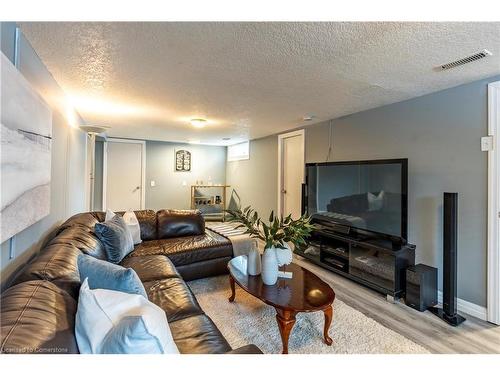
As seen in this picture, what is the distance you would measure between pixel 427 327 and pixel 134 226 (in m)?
3.10

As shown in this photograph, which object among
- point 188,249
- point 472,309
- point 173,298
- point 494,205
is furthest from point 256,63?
point 472,309

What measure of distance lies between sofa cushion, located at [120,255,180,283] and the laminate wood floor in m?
1.72

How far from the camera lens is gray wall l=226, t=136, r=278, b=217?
16.6 feet

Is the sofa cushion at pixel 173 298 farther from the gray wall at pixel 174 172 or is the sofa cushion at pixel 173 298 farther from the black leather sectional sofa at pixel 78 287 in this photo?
the gray wall at pixel 174 172

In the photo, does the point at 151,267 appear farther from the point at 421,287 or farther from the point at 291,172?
the point at 291,172

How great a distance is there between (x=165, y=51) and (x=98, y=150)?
4.94m

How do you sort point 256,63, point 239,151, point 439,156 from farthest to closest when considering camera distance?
point 239,151 → point 439,156 → point 256,63

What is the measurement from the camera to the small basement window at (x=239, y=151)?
237 inches

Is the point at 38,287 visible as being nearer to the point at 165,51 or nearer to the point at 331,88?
the point at 165,51

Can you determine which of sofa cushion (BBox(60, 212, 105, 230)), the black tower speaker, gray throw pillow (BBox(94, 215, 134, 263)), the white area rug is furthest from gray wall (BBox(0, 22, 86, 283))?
the black tower speaker

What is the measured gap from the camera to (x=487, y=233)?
2.18 meters

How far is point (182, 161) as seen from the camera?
Result: 6.62 m

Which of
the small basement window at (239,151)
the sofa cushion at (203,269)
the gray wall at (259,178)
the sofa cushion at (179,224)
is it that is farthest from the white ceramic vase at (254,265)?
the small basement window at (239,151)

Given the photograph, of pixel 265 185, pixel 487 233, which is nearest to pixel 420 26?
pixel 487 233
